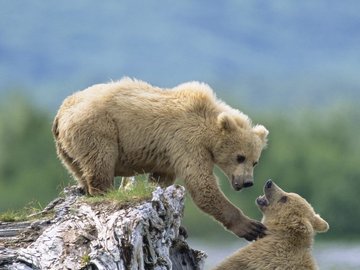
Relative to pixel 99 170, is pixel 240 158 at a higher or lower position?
higher

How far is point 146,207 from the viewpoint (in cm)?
923

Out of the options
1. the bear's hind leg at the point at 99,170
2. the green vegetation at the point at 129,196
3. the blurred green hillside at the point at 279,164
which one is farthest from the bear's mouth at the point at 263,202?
the blurred green hillside at the point at 279,164

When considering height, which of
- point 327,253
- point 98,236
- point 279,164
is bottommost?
point 98,236

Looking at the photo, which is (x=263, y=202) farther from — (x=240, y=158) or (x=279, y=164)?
(x=279, y=164)

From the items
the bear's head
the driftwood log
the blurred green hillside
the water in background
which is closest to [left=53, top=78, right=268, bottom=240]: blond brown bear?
the bear's head

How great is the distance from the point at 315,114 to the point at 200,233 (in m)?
37.6

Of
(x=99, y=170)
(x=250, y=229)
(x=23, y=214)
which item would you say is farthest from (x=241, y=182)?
(x=23, y=214)

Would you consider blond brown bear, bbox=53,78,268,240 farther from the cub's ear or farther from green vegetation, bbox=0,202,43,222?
green vegetation, bbox=0,202,43,222

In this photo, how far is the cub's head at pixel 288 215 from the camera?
1102cm

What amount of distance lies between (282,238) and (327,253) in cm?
1708

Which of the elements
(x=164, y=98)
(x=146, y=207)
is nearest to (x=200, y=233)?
(x=164, y=98)

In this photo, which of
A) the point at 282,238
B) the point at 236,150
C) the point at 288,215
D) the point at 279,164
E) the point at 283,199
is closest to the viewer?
the point at 282,238

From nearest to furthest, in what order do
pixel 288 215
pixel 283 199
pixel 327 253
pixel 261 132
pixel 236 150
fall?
pixel 288 215
pixel 283 199
pixel 236 150
pixel 261 132
pixel 327 253

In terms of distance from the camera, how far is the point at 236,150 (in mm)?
11688
